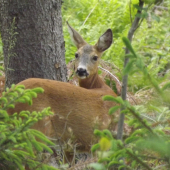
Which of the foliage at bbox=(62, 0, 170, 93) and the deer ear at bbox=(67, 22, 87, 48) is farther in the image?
the foliage at bbox=(62, 0, 170, 93)

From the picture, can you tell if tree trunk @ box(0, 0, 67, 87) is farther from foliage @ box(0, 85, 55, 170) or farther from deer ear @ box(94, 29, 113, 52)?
foliage @ box(0, 85, 55, 170)

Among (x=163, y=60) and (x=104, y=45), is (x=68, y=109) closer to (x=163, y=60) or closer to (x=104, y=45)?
(x=104, y=45)

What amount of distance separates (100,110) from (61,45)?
1224 millimetres

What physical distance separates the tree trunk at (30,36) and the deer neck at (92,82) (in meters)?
0.68

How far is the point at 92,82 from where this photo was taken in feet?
19.0

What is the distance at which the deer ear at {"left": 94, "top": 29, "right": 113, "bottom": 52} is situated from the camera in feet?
20.4

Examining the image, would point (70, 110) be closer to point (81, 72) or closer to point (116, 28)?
point (81, 72)

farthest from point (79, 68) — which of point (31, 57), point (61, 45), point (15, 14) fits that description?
point (15, 14)

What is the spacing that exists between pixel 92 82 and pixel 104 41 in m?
0.85

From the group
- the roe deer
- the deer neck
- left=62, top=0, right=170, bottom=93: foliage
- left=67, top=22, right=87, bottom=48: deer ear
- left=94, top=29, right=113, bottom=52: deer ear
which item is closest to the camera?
the roe deer

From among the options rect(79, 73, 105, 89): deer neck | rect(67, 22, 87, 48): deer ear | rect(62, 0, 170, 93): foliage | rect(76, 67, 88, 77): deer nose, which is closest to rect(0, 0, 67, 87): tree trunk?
rect(76, 67, 88, 77): deer nose


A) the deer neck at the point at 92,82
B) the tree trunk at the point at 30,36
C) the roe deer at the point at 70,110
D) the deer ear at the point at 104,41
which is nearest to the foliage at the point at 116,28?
the deer ear at the point at 104,41

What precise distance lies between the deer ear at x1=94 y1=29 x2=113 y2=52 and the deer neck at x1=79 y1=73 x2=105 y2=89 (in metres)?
0.67

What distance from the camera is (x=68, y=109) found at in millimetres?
4488
